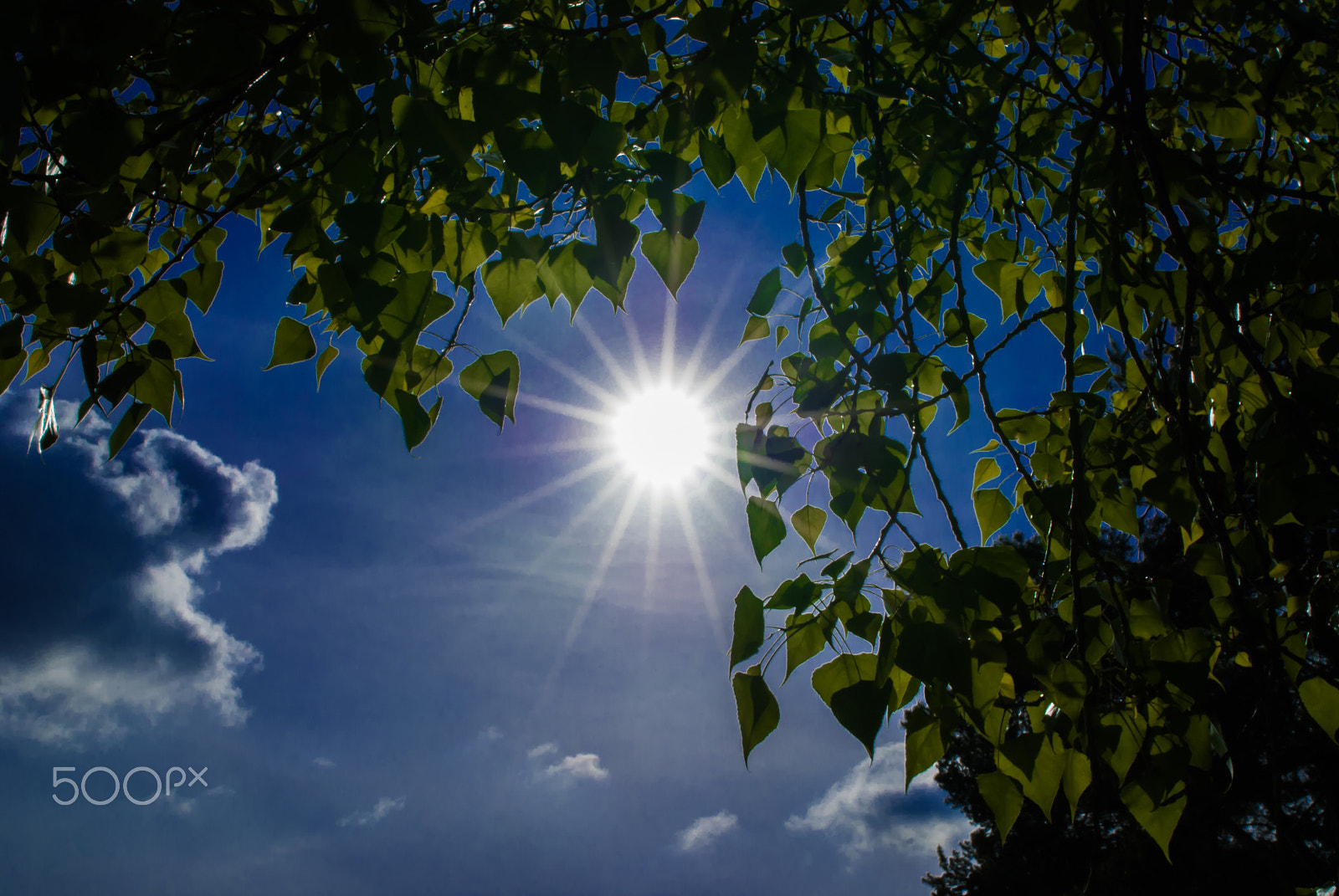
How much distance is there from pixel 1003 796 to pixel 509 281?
3.03ft

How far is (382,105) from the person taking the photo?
77cm

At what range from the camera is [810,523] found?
92 centimetres

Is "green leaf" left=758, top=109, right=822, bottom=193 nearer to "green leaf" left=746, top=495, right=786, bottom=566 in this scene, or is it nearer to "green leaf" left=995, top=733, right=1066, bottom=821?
"green leaf" left=746, top=495, right=786, bottom=566

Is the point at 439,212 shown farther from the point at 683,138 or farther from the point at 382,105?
the point at 683,138

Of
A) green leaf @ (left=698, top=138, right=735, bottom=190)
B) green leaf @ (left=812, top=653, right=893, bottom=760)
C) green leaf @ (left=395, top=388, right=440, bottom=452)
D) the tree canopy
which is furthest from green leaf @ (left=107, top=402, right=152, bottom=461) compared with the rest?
green leaf @ (left=812, top=653, right=893, bottom=760)

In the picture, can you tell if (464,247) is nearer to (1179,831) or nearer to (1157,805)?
(1157,805)

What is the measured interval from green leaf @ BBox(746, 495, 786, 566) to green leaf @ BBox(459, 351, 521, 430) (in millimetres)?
312

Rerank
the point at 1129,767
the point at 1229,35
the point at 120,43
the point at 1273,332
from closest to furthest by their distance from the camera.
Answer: the point at 120,43, the point at 1129,767, the point at 1273,332, the point at 1229,35

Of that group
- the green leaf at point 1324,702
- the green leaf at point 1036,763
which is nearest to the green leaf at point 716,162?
the green leaf at point 1036,763

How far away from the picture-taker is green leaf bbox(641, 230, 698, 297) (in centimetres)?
73

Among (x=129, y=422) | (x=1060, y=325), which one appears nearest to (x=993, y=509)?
(x=1060, y=325)

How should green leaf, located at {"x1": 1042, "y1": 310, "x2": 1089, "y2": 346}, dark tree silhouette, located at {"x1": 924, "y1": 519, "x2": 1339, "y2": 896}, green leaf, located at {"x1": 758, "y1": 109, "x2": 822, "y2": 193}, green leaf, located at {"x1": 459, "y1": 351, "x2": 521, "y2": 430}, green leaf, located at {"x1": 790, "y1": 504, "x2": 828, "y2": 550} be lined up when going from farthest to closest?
dark tree silhouette, located at {"x1": 924, "y1": 519, "x2": 1339, "y2": 896}, green leaf, located at {"x1": 1042, "y1": 310, "x2": 1089, "y2": 346}, green leaf, located at {"x1": 790, "y1": 504, "x2": 828, "y2": 550}, green leaf, located at {"x1": 459, "y1": 351, "x2": 521, "y2": 430}, green leaf, located at {"x1": 758, "y1": 109, "x2": 822, "y2": 193}

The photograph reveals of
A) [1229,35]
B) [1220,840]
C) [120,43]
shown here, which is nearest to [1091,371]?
[120,43]

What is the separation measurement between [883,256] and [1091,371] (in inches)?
16.0
